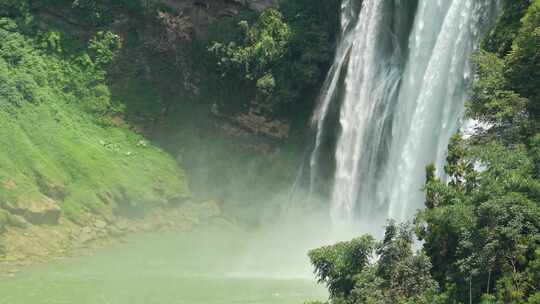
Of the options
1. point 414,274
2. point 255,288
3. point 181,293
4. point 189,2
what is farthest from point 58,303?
point 189,2

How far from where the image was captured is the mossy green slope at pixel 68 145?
1615 inches

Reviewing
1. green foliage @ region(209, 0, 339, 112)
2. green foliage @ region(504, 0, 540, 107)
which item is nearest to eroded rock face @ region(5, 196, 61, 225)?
green foliage @ region(209, 0, 339, 112)

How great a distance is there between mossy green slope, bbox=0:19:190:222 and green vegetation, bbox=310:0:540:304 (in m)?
22.2

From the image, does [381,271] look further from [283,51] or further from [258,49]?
[258,49]

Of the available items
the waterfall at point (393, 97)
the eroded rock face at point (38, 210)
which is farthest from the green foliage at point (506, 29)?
the eroded rock face at point (38, 210)

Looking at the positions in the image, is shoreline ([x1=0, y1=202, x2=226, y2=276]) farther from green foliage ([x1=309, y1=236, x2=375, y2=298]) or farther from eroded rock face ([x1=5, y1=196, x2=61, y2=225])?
green foliage ([x1=309, y1=236, x2=375, y2=298])

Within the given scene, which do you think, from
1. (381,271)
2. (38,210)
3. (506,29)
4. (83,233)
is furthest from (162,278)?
(381,271)

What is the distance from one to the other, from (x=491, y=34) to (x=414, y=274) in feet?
36.3

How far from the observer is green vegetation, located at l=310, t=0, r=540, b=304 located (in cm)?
1750

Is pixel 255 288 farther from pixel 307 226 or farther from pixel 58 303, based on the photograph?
pixel 307 226

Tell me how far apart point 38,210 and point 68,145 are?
19.3 feet

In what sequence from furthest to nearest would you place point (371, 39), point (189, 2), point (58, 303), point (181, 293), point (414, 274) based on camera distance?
point (189, 2)
point (371, 39)
point (181, 293)
point (58, 303)
point (414, 274)

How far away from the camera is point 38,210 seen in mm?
38906

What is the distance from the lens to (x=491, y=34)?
27375 mm
